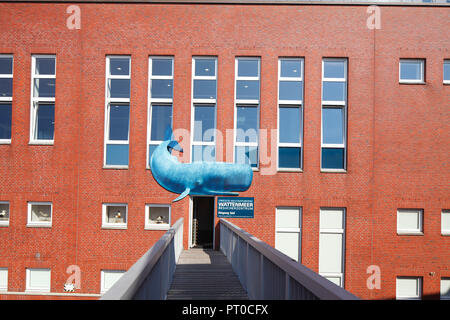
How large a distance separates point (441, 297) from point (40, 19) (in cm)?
1919

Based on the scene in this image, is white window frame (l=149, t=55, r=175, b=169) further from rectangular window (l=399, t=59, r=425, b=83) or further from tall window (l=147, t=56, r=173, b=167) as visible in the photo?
rectangular window (l=399, t=59, r=425, b=83)

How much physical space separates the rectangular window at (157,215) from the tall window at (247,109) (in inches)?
145

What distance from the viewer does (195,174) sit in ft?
43.5

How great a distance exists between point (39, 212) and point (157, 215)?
4718 millimetres

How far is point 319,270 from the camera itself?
1350 cm

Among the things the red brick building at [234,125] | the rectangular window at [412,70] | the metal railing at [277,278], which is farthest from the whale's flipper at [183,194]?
the rectangular window at [412,70]

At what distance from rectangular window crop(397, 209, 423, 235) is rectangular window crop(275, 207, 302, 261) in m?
3.95

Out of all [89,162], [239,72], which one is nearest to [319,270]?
[239,72]

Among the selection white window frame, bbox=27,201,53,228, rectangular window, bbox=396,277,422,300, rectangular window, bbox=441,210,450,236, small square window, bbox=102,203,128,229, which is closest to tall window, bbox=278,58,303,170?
rectangular window, bbox=441,210,450,236

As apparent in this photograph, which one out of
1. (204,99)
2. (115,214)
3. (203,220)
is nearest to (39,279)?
(115,214)

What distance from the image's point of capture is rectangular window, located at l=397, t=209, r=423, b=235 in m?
13.6

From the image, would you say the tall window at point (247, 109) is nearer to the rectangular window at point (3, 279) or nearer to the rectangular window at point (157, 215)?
the rectangular window at point (157, 215)

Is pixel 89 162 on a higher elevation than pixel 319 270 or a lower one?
higher
